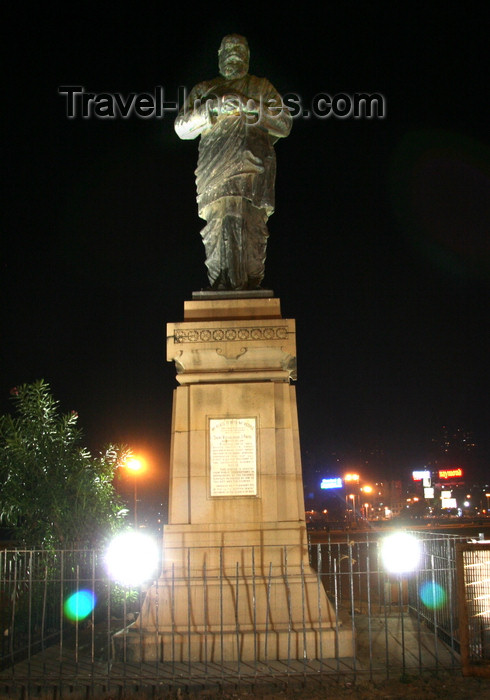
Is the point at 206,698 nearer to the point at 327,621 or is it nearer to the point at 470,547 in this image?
the point at 327,621

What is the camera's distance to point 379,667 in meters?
8.37

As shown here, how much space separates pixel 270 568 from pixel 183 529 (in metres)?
1.51

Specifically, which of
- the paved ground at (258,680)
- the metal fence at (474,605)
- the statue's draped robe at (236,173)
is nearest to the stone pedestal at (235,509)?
the paved ground at (258,680)

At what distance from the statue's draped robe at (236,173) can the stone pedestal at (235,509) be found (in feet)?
2.81

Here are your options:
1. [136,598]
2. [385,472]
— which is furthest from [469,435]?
[136,598]

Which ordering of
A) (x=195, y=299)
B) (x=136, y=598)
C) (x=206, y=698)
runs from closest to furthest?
(x=206, y=698), (x=195, y=299), (x=136, y=598)

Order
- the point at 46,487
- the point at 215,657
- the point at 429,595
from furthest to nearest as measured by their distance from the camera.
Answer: the point at 46,487, the point at 429,595, the point at 215,657

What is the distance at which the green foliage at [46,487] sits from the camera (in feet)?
42.7

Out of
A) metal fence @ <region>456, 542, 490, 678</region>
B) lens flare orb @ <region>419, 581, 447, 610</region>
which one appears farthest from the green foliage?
metal fence @ <region>456, 542, 490, 678</region>

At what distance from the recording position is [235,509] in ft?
31.5

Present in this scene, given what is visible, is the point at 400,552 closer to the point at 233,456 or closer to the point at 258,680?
the point at 233,456

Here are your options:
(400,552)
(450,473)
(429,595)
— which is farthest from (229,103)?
(450,473)

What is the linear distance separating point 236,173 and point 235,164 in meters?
0.16

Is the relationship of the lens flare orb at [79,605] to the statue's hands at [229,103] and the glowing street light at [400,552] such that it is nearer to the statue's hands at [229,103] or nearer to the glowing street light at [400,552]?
the glowing street light at [400,552]
